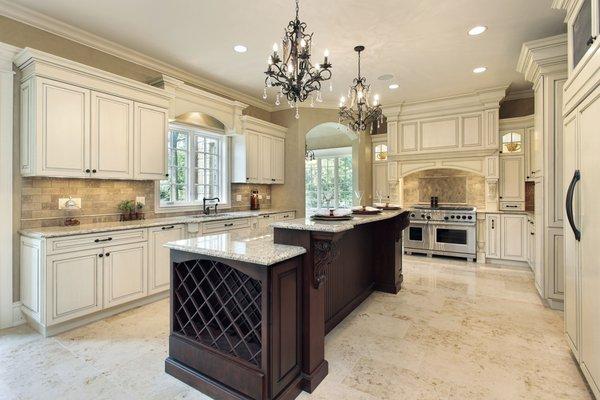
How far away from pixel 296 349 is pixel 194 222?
2.41 meters

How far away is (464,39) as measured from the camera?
3.53 m

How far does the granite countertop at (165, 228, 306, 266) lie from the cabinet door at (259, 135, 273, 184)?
3.34 meters

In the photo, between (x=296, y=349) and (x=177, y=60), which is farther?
(x=177, y=60)

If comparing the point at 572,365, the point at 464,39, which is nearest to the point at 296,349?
the point at 572,365

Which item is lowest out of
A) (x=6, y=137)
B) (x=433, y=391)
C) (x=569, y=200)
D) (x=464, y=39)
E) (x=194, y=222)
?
(x=433, y=391)

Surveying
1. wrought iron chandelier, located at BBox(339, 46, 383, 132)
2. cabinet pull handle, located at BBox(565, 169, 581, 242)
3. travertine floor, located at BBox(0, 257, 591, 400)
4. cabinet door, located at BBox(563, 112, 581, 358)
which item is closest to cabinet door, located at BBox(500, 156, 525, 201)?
travertine floor, located at BBox(0, 257, 591, 400)

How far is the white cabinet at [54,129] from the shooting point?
2.81 meters

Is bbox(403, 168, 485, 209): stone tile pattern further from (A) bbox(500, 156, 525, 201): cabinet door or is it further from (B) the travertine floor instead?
(B) the travertine floor

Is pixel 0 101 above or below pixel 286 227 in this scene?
above

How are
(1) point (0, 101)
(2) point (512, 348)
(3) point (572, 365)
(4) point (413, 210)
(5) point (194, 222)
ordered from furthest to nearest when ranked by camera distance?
(4) point (413, 210) → (5) point (194, 222) → (1) point (0, 101) → (2) point (512, 348) → (3) point (572, 365)

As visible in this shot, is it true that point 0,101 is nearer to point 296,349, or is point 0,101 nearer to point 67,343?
point 67,343

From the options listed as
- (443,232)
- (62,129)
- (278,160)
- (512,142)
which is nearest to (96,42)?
(62,129)

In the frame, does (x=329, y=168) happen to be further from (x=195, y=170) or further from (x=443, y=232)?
(x=195, y=170)

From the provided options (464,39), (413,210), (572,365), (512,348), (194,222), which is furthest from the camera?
(413,210)
